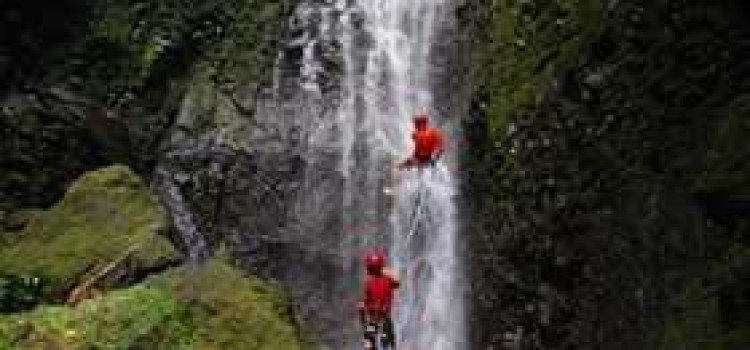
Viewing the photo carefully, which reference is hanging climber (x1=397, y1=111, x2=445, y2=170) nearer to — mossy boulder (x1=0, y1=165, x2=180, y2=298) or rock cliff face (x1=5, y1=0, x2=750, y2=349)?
rock cliff face (x1=5, y1=0, x2=750, y2=349)

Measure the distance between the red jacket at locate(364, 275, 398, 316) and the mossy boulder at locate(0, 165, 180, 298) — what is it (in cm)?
205

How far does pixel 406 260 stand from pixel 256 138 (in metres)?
3.19

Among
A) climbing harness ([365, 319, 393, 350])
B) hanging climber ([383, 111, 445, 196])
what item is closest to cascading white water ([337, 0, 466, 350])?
hanging climber ([383, 111, 445, 196])

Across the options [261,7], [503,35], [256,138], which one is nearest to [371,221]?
[256,138]

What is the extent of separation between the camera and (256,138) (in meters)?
16.4

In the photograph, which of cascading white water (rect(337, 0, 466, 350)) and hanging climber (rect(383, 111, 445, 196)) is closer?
hanging climber (rect(383, 111, 445, 196))

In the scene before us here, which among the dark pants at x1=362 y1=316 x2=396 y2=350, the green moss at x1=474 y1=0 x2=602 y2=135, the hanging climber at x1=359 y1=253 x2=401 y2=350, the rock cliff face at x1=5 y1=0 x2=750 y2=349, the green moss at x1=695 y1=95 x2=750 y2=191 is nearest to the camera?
the hanging climber at x1=359 y1=253 x2=401 y2=350

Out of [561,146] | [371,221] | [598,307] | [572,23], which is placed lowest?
[598,307]

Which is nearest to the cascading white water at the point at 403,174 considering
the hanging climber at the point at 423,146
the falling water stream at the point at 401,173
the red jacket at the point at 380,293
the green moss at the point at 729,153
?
the falling water stream at the point at 401,173

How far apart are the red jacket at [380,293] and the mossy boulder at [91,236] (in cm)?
205

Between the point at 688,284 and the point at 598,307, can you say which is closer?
the point at 688,284

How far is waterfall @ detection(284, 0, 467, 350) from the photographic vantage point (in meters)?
14.5

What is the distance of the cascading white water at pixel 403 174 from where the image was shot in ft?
47.4

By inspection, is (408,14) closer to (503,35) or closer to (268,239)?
(503,35)
